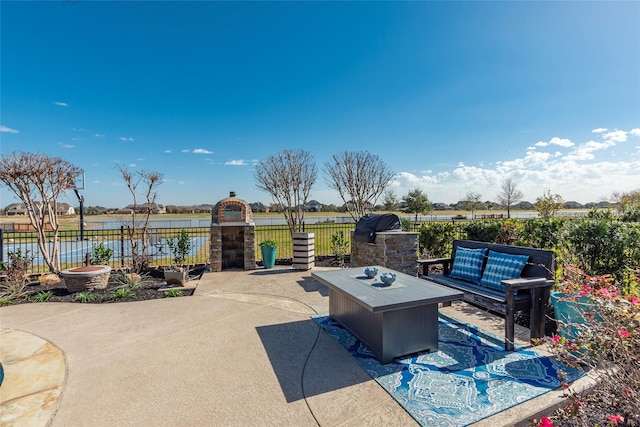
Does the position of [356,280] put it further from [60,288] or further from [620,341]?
[60,288]

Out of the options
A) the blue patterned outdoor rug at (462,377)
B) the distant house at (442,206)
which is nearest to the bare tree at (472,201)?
the distant house at (442,206)

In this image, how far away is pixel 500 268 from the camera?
3.59 meters

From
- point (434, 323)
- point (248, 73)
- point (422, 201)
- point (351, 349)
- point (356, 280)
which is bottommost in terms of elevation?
point (351, 349)

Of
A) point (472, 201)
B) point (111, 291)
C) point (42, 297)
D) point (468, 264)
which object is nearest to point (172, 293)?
point (111, 291)

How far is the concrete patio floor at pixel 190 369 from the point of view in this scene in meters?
2.04

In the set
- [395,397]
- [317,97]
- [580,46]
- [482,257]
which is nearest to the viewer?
[395,397]

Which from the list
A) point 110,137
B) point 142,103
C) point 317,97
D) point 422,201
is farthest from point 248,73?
point 422,201

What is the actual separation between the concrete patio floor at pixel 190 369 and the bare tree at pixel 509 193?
36.1 m

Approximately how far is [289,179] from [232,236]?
398cm

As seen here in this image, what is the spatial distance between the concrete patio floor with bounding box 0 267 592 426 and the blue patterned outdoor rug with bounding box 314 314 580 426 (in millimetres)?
114

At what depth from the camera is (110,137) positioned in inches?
448

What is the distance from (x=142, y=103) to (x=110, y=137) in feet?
12.3

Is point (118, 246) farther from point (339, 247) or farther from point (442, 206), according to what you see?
point (442, 206)

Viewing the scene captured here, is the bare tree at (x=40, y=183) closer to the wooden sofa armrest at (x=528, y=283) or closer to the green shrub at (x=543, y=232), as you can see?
the wooden sofa armrest at (x=528, y=283)
